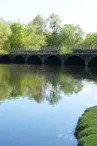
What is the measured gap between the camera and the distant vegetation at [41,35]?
128625 millimetres

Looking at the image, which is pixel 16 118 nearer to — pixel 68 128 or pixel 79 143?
pixel 68 128

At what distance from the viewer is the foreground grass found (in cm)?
2005

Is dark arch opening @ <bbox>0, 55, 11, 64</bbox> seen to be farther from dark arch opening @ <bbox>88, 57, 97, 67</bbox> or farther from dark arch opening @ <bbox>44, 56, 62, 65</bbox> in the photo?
dark arch opening @ <bbox>88, 57, 97, 67</bbox>

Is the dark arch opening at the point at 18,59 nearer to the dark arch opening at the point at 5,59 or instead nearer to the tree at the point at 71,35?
the dark arch opening at the point at 5,59

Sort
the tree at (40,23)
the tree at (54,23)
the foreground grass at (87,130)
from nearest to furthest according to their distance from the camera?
the foreground grass at (87,130)
the tree at (54,23)
the tree at (40,23)

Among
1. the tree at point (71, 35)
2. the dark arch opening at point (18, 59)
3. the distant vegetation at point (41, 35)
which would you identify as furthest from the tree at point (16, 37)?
the tree at point (71, 35)

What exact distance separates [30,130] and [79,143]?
538cm

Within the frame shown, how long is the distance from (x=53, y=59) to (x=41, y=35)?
24.4m

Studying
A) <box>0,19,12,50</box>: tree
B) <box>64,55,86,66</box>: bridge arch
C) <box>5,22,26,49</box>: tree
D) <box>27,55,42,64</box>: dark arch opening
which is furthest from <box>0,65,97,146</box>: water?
<box>5,22,26,49</box>: tree

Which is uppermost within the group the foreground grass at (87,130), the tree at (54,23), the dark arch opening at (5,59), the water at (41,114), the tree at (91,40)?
the tree at (54,23)

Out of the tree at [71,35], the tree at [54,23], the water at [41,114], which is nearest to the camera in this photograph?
the water at [41,114]

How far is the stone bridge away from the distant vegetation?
12.9 ft

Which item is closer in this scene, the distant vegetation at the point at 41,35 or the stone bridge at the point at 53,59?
Result: the stone bridge at the point at 53,59

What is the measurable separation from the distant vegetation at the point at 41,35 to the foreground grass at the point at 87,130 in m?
97.0
